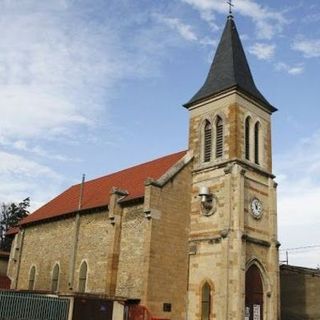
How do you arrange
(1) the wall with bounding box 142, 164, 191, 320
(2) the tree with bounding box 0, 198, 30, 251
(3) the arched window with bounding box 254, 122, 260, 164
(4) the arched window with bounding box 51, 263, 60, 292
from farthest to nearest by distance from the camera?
(2) the tree with bounding box 0, 198, 30, 251 → (4) the arched window with bounding box 51, 263, 60, 292 → (3) the arched window with bounding box 254, 122, 260, 164 → (1) the wall with bounding box 142, 164, 191, 320

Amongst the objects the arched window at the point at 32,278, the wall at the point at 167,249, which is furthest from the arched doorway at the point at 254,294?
the arched window at the point at 32,278

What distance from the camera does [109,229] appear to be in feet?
89.4

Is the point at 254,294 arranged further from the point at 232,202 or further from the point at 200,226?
the point at 232,202

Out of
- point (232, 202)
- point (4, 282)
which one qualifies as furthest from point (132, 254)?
point (4, 282)

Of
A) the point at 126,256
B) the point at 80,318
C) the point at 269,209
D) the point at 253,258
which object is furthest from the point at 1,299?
the point at 269,209

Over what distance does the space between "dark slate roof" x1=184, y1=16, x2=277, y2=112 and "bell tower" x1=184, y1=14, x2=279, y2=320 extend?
87mm

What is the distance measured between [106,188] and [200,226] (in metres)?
8.78

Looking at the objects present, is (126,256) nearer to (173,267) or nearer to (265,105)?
(173,267)

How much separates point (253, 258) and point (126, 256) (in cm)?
688

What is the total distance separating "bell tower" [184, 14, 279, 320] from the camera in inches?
957

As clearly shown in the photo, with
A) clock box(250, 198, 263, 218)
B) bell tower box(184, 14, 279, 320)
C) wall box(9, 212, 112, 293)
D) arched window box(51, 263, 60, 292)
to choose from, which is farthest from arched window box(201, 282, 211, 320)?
arched window box(51, 263, 60, 292)

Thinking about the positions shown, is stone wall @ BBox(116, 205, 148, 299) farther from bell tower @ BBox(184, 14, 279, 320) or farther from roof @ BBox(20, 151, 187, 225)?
bell tower @ BBox(184, 14, 279, 320)

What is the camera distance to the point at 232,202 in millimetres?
25281

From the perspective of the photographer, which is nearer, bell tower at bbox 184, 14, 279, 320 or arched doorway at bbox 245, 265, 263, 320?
bell tower at bbox 184, 14, 279, 320
